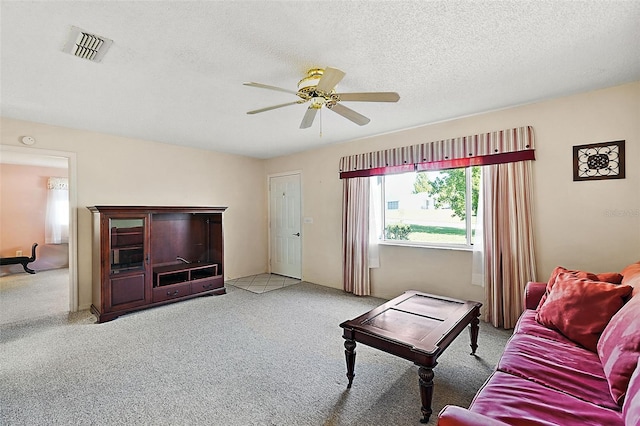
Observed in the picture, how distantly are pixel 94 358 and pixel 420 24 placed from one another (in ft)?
12.0

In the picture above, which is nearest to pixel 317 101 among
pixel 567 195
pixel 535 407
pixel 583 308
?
pixel 535 407

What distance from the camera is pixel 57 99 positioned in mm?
2855

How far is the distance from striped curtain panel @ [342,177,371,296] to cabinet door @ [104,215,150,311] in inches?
110

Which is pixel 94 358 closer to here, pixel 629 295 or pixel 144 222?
pixel 144 222

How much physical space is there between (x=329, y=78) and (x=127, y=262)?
347 centimetres

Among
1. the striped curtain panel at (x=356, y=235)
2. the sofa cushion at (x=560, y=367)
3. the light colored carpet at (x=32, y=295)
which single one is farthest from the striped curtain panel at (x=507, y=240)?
the light colored carpet at (x=32, y=295)

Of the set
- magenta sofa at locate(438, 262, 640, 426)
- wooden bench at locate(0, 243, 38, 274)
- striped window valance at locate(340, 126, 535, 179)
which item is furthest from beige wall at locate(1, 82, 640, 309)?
wooden bench at locate(0, 243, 38, 274)

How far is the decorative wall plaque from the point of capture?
2684mm

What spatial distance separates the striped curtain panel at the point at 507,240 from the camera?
3100mm

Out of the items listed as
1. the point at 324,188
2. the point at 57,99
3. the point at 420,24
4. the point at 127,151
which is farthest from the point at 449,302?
the point at 127,151

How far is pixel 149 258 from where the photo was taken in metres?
3.87

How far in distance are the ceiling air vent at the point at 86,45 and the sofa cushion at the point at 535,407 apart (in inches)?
116

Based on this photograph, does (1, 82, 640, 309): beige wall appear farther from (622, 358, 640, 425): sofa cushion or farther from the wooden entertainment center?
(622, 358, 640, 425): sofa cushion

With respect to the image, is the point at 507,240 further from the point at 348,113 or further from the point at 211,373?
the point at 211,373
